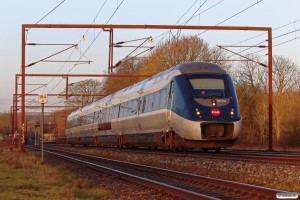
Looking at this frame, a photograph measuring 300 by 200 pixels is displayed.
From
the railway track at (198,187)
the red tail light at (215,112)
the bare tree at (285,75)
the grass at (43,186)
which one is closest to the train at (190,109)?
the red tail light at (215,112)

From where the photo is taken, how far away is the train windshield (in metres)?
23.5

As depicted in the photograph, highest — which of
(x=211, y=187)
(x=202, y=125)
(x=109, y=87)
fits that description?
(x=109, y=87)

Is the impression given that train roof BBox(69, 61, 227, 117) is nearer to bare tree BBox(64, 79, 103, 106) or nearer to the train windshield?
the train windshield

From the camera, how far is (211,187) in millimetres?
13688

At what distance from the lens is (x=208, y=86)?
938 inches

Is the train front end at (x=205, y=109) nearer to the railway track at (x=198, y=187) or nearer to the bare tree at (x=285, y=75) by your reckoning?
the railway track at (x=198, y=187)

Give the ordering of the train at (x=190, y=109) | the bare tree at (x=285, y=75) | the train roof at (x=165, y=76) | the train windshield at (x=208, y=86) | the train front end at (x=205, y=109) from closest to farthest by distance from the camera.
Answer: the train front end at (x=205, y=109) < the train at (x=190, y=109) < the train windshield at (x=208, y=86) < the train roof at (x=165, y=76) < the bare tree at (x=285, y=75)

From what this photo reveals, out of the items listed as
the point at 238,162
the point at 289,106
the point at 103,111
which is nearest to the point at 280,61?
the point at 289,106

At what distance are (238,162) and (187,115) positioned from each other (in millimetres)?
4635

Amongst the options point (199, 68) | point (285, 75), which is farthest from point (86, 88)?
point (199, 68)

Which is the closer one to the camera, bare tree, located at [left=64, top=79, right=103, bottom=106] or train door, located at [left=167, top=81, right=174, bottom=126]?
train door, located at [left=167, top=81, right=174, bottom=126]

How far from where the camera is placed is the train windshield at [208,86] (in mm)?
23500

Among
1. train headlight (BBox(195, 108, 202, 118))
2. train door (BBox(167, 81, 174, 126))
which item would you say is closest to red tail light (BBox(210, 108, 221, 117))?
train headlight (BBox(195, 108, 202, 118))

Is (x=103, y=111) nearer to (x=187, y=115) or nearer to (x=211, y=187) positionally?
(x=187, y=115)
